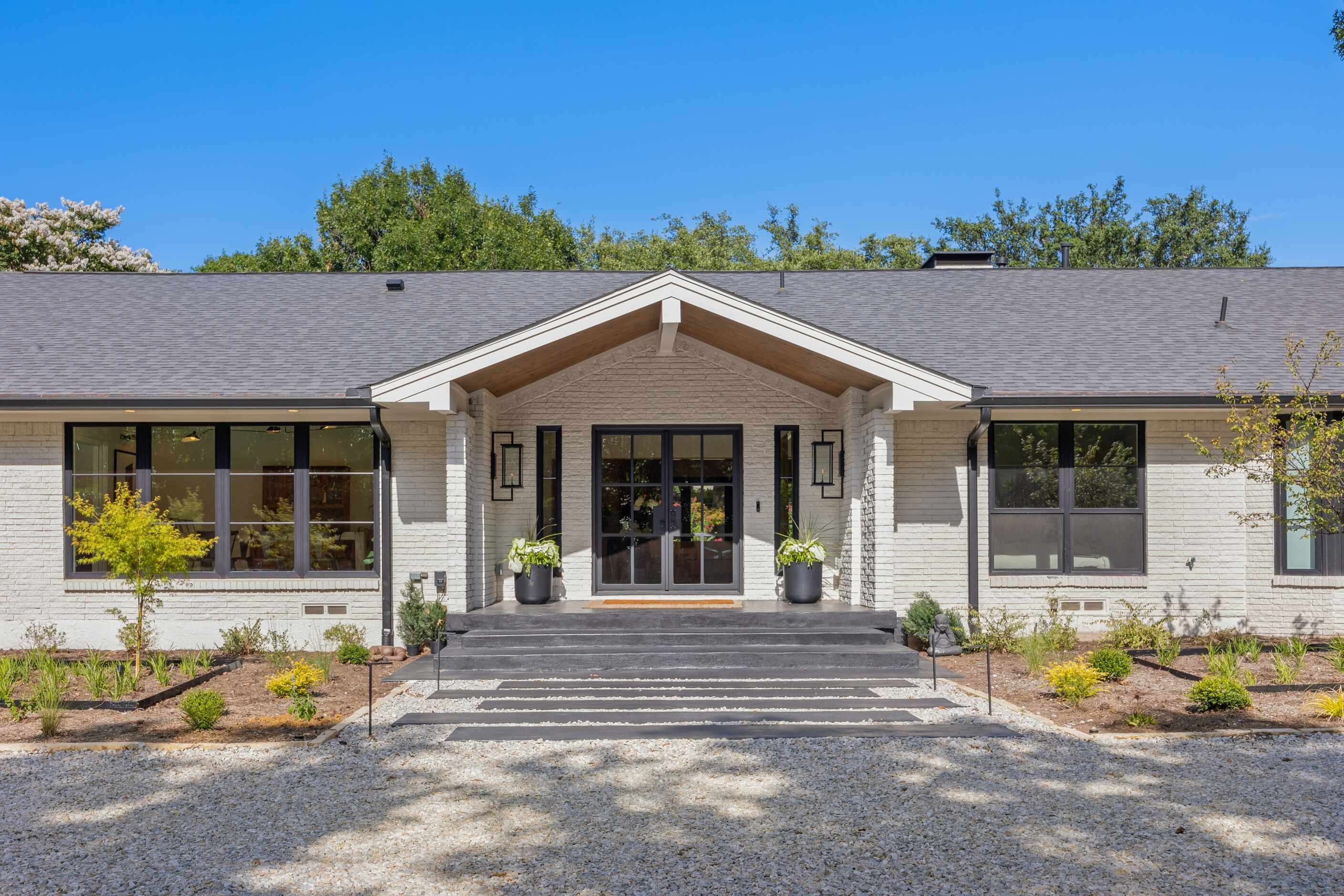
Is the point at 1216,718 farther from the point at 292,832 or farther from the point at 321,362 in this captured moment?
the point at 321,362

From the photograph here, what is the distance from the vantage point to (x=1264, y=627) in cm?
1168

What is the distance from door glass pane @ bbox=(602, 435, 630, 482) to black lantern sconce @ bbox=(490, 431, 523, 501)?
1.08 metres

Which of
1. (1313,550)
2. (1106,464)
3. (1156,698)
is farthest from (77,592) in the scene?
(1313,550)

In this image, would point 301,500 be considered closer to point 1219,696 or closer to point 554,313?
point 554,313

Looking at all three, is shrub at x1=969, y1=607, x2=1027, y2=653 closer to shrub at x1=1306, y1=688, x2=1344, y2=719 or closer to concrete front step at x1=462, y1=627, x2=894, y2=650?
concrete front step at x1=462, y1=627, x2=894, y2=650

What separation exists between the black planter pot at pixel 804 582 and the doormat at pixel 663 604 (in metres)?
0.69

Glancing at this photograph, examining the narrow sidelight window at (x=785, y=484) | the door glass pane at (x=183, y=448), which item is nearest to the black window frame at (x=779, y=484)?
the narrow sidelight window at (x=785, y=484)

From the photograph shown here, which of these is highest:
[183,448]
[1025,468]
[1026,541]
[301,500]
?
[183,448]

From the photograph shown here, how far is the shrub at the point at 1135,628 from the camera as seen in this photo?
36.3 ft

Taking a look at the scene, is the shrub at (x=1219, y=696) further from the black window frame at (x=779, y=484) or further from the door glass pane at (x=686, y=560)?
the door glass pane at (x=686, y=560)

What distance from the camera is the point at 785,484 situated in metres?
12.8

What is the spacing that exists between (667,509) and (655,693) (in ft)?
13.4

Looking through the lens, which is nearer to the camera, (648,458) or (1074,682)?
(1074,682)

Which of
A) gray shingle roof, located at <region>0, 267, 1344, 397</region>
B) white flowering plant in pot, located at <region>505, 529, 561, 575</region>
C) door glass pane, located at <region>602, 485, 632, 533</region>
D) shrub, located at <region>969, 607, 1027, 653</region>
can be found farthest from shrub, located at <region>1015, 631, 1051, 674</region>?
white flowering plant in pot, located at <region>505, 529, 561, 575</region>
